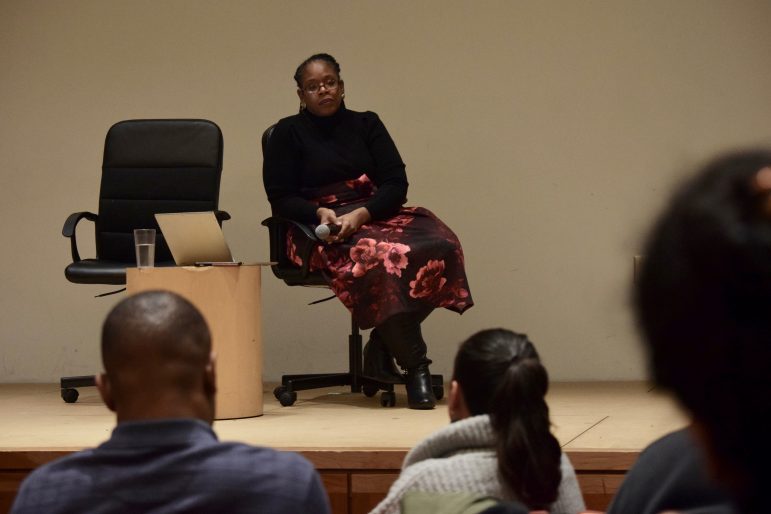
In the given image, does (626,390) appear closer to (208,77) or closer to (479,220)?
(479,220)

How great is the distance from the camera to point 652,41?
183 inches

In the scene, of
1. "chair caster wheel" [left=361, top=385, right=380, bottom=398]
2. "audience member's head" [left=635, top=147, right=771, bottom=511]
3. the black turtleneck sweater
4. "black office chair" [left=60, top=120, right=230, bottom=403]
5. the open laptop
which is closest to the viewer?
"audience member's head" [left=635, top=147, right=771, bottom=511]

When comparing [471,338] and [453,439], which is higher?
[471,338]

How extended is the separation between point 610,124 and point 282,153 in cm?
168

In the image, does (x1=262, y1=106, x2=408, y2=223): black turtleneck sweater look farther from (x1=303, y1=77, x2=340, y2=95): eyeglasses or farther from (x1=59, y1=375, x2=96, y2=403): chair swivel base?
(x1=59, y1=375, x2=96, y2=403): chair swivel base

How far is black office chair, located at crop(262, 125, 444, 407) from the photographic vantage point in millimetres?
3605

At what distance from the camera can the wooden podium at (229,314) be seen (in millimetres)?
3225

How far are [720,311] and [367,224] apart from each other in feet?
10.4

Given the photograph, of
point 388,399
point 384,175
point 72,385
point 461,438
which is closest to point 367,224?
point 384,175

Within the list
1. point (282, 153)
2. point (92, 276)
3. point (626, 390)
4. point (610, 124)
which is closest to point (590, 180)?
point (610, 124)

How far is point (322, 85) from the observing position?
376cm

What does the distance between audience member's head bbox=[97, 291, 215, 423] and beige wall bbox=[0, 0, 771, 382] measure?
3478mm

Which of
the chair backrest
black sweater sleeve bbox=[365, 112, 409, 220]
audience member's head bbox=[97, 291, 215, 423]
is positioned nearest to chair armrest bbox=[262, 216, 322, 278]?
black sweater sleeve bbox=[365, 112, 409, 220]

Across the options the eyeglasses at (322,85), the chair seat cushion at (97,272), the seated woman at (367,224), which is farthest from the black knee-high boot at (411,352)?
the chair seat cushion at (97,272)
